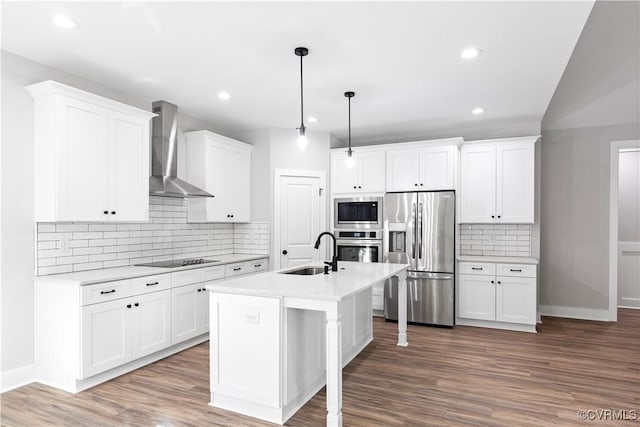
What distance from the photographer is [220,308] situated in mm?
2789

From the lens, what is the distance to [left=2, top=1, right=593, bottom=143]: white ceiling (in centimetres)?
247

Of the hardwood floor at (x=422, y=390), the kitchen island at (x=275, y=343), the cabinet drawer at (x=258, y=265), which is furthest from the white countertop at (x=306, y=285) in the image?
the cabinet drawer at (x=258, y=265)

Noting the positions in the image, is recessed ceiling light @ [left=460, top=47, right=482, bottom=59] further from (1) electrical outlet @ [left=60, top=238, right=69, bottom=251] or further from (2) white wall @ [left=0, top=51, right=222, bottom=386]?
(1) electrical outlet @ [left=60, top=238, right=69, bottom=251]

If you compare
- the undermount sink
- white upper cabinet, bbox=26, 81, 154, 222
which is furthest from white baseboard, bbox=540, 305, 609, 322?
white upper cabinet, bbox=26, 81, 154, 222

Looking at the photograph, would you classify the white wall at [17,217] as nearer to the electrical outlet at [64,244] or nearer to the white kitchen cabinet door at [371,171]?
the electrical outlet at [64,244]

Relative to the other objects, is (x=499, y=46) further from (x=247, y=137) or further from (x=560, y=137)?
(x=247, y=137)

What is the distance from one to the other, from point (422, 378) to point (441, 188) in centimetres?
262

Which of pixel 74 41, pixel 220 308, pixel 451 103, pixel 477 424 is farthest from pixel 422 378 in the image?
pixel 74 41

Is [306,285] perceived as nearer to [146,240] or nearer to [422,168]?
[146,240]

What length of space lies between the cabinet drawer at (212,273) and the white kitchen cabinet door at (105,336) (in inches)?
38.2

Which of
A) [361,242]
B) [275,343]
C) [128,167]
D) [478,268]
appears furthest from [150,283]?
[478,268]

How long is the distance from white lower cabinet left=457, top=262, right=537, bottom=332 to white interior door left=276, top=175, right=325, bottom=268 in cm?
209

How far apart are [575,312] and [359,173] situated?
359 centimetres

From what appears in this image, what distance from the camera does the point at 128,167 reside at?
3.64 meters
